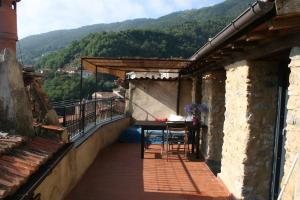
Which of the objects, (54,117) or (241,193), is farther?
(54,117)

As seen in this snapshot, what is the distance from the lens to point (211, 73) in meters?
9.38

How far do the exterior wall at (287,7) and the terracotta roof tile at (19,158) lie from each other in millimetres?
2709

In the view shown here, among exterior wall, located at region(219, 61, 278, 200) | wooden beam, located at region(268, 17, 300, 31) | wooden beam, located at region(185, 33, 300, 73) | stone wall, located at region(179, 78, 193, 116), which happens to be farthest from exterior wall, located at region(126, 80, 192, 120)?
wooden beam, located at region(268, 17, 300, 31)

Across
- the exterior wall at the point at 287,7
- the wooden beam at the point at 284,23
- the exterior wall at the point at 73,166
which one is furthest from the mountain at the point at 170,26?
the exterior wall at the point at 287,7

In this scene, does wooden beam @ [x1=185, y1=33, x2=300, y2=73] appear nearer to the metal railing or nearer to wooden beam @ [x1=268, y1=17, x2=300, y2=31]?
wooden beam @ [x1=268, y1=17, x2=300, y2=31]

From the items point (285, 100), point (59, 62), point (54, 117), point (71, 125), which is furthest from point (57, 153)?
point (59, 62)

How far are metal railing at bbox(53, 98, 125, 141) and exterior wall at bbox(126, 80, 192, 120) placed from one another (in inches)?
21.7

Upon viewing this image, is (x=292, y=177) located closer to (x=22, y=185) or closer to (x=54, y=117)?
(x=22, y=185)

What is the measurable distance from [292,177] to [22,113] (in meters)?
3.35

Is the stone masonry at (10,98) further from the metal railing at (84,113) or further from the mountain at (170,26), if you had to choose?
the mountain at (170,26)

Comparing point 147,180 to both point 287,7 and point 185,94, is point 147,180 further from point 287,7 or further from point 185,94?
point 185,94

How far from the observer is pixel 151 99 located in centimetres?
1493

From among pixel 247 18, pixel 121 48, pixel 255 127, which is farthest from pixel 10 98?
pixel 121 48

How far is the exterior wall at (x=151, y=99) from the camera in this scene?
48.8 ft
